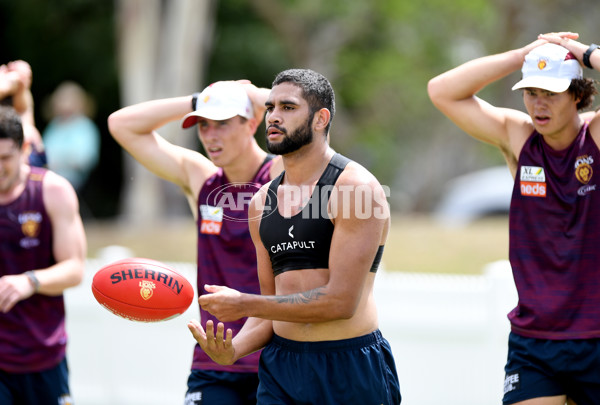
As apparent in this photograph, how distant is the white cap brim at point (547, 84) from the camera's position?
4637 millimetres

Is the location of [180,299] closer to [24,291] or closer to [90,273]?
[24,291]

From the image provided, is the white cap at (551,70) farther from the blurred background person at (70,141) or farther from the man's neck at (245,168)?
the blurred background person at (70,141)

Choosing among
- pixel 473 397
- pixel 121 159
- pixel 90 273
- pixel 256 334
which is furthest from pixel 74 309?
pixel 121 159

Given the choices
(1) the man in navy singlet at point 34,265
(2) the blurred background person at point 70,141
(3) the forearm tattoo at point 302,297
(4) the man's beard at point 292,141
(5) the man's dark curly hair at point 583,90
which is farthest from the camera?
(2) the blurred background person at point 70,141

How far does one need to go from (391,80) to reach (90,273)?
17050 millimetres

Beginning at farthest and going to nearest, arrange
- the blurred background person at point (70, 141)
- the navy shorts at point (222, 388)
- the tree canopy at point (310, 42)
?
1. the tree canopy at point (310, 42)
2. the blurred background person at point (70, 141)
3. the navy shorts at point (222, 388)

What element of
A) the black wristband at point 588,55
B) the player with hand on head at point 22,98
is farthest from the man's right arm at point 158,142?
the black wristband at point 588,55

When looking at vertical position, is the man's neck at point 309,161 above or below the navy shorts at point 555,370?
above

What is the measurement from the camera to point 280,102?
4.14 metres

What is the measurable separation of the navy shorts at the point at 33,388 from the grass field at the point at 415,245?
6135mm

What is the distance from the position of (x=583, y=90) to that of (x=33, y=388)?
386 cm

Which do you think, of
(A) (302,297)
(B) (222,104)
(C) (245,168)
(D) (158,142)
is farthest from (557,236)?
(D) (158,142)

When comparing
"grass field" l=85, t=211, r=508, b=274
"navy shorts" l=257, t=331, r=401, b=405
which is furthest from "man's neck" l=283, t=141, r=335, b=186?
"grass field" l=85, t=211, r=508, b=274

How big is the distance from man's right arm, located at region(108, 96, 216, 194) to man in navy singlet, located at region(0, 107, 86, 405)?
0.56 meters
